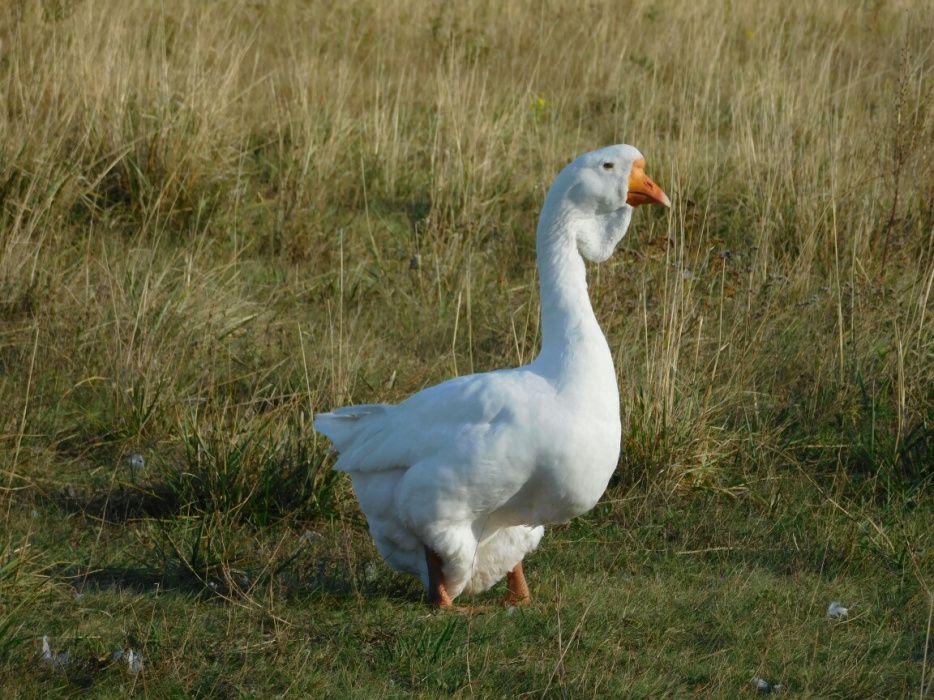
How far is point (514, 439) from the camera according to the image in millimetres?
3652

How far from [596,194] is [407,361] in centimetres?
203

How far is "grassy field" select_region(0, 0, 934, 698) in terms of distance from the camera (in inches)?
150

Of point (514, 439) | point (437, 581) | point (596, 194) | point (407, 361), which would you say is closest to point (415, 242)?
point (407, 361)

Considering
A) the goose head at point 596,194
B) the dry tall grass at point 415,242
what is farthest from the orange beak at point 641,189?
the dry tall grass at point 415,242

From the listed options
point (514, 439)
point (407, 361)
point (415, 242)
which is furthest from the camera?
point (415, 242)

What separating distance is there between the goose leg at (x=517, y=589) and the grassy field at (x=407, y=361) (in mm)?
73

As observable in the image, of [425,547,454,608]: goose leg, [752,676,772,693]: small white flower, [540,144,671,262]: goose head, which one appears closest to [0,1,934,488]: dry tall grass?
[540,144,671,262]: goose head

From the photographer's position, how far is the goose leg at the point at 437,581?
3.97 metres

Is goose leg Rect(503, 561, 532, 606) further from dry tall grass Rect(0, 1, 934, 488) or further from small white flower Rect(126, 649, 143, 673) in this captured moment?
small white flower Rect(126, 649, 143, 673)

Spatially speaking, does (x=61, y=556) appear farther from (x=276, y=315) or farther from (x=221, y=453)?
(x=276, y=315)

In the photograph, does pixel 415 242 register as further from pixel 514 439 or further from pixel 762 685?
pixel 762 685

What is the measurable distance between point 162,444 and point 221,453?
0.67 meters

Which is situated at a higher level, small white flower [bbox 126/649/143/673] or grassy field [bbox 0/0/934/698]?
grassy field [bbox 0/0/934/698]

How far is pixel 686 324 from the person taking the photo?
573cm
